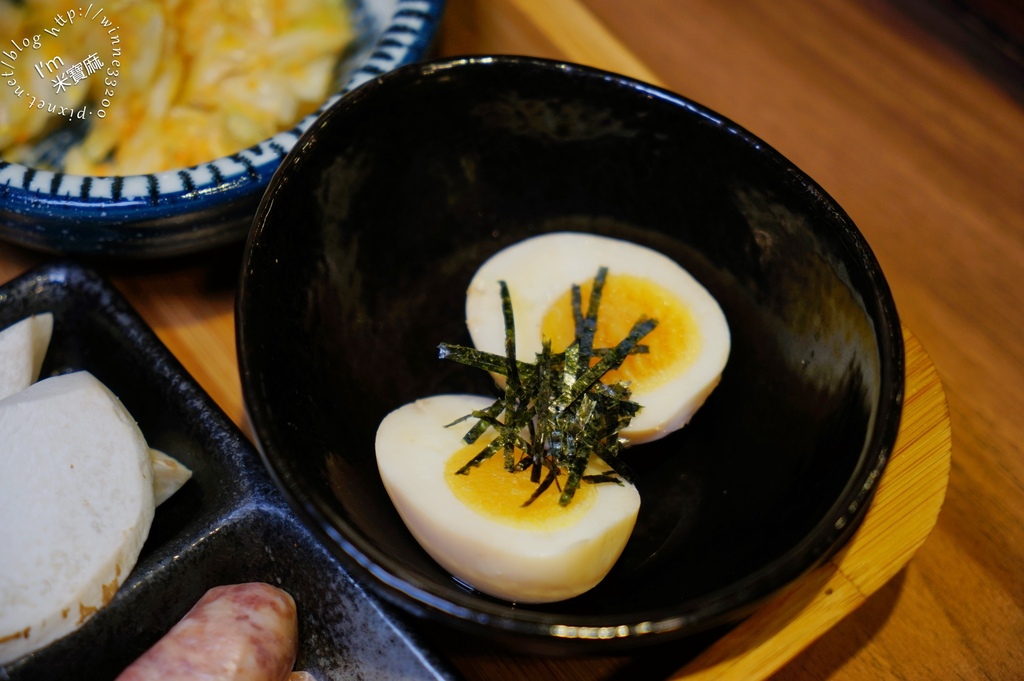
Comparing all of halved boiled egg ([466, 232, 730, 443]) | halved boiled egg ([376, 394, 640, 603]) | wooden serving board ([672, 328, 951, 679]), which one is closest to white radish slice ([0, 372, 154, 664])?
halved boiled egg ([376, 394, 640, 603])

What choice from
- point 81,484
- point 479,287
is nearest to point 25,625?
point 81,484

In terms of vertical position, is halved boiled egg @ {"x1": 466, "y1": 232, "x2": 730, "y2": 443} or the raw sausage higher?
halved boiled egg @ {"x1": 466, "y1": 232, "x2": 730, "y2": 443}

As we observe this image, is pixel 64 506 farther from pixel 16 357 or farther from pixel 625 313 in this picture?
pixel 625 313

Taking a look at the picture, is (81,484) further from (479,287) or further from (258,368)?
(479,287)

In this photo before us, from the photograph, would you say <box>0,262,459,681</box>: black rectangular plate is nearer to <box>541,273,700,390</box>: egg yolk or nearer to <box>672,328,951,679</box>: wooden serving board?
<box>672,328,951,679</box>: wooden serving board

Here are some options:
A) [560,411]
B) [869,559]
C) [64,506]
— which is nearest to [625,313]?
[560,411]

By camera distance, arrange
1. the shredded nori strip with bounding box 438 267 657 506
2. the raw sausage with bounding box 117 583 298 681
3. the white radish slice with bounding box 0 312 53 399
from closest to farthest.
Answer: the raw sausage with bounding box 117 583 298 681, the shredded nori strip with bounding box 438 267 657 506, the white radish slice with bounding box 0 312 53 399
